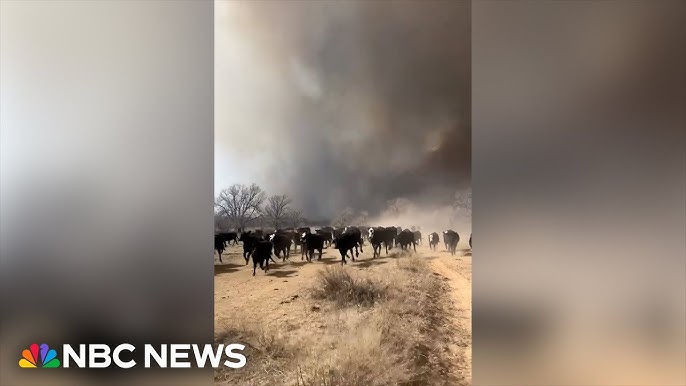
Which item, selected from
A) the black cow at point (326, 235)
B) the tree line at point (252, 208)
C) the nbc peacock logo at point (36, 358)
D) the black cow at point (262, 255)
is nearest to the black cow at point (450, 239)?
the black cow at point (326, 235)

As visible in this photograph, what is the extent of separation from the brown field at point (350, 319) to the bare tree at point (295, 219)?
126 millimetres

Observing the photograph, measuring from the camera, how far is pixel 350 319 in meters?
1.53

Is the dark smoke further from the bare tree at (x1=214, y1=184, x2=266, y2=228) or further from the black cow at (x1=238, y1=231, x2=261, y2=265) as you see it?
the black cow at (x1=238, y1=231, x2=261, y2=265)

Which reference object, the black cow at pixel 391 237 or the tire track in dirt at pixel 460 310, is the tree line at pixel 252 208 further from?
the tire track in dirt at pixel 460 310

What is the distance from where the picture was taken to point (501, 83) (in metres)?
1.55

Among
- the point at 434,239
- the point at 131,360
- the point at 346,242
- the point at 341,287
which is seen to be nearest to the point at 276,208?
the point at 346,242

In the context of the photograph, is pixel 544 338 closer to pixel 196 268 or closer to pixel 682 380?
pixel 682 380

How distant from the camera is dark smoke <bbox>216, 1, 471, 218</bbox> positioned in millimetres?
1509

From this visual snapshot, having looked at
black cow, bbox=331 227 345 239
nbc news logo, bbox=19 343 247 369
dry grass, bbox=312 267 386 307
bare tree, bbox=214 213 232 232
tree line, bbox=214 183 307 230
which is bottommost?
nbc news logo, bbox=19 343 247 369

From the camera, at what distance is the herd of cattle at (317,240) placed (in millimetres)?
1487

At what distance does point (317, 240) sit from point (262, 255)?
221 mm

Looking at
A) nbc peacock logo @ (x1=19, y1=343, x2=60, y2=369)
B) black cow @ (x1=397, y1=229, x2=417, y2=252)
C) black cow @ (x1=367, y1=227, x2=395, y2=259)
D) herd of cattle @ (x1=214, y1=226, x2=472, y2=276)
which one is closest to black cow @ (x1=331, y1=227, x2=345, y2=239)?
herd of cattle @ (x1=214, y1=226, x2=472, y2=276)

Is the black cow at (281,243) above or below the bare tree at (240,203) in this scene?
below

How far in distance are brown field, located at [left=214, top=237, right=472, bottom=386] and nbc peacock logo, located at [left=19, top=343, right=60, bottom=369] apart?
63 centimetres
